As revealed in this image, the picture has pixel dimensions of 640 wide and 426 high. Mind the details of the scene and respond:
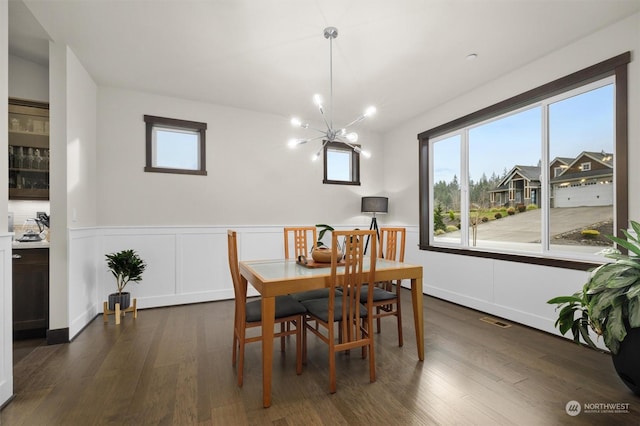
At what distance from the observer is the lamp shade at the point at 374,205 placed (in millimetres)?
4863

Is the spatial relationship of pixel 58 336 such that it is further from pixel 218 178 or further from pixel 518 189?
pixel 518 189

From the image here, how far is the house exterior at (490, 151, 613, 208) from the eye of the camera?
8.76 ft

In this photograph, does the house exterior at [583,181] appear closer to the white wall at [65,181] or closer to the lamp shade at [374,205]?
the lamp shade at [374,205]

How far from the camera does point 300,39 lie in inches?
105

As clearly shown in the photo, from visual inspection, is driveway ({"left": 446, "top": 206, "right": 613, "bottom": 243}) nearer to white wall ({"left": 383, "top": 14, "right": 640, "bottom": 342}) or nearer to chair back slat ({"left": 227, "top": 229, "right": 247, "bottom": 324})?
white wall ({"left": 383, "top": 14, "right": 640, "bottom": 342})

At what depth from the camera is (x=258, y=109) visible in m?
4.36

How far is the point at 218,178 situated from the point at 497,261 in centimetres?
381

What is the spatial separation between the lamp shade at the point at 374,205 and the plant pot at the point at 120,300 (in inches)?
140

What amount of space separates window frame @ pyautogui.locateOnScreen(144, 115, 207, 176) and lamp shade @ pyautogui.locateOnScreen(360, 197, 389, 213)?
8.45 feet

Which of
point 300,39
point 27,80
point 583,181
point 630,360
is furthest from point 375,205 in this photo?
point 27,80

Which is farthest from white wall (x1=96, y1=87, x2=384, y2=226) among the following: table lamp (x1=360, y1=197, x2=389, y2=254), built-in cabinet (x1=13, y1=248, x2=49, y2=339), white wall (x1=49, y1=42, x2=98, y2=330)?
built-in cabinet (x1=13, y1=248, x2=49, y2=339)

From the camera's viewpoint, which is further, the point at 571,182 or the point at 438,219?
the point at 438,219

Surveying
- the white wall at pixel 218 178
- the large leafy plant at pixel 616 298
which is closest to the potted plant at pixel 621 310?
the large leafy plant at pixel 616 298

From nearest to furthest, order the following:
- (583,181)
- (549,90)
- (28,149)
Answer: (583,181) < (549,90) < (28,149)
